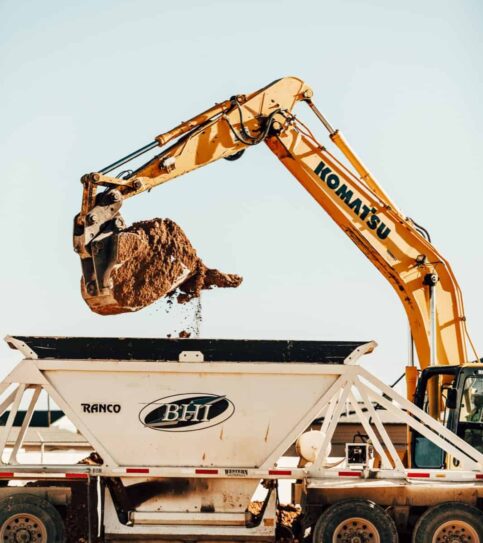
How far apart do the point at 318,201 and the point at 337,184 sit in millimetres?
381

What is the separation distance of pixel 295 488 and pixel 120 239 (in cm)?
416

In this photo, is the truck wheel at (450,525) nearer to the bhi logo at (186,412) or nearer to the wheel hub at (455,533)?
the wheel hub at (455,533)

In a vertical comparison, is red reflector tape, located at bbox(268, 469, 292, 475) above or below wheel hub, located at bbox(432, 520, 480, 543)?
above

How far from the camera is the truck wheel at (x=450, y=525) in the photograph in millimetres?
10867

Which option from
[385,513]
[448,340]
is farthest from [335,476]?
[448,340]

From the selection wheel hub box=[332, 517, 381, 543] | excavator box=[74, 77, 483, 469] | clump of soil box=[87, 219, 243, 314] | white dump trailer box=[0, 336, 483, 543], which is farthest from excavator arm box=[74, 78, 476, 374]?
wheel hub box=[332, 517, 381, 543]

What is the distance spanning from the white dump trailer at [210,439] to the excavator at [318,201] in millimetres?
1862

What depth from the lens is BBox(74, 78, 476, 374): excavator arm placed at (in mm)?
13656

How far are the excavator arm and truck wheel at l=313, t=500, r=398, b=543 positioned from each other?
133 inches

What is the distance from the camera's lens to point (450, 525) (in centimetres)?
1091

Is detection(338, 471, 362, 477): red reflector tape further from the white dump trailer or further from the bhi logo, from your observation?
the bhi logo

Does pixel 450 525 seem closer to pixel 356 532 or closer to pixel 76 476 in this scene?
pixel 356 532

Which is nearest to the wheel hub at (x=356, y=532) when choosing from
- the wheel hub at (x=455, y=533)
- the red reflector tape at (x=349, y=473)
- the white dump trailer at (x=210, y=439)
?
the white dump trailer at (x=210, y=439)

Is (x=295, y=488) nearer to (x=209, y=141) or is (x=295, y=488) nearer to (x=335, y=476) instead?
(x=335, y=476)
